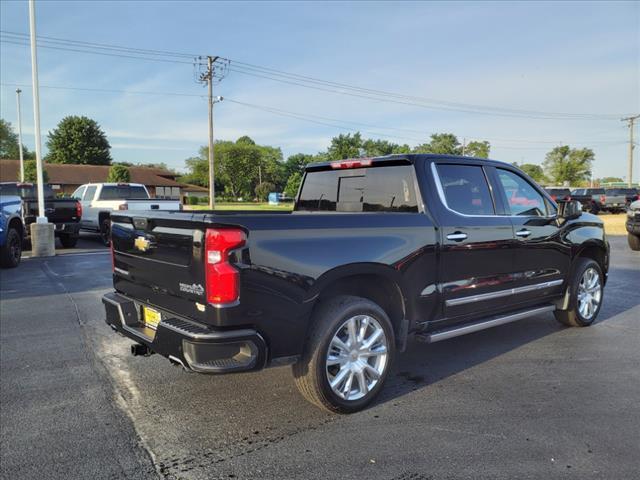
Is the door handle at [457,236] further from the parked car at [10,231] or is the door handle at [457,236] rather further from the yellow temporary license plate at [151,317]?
the parked car at [10,231]

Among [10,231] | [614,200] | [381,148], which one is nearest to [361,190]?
[10,231]

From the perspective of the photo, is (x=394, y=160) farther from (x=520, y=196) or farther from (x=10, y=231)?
(x=10, y=231)

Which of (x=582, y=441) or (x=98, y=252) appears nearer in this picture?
(x=582, y=441)

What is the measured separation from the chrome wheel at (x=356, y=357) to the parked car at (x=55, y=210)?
12623 mm

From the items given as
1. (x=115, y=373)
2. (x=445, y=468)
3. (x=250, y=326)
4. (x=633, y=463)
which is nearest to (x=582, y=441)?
(x=633, y=463)

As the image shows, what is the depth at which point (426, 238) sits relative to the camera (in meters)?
3.88

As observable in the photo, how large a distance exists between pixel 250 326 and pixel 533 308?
332 centimetres

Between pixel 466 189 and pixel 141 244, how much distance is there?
2.82 metres

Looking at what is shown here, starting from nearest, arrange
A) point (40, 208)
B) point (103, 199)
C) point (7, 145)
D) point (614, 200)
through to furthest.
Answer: point (40, 208) → point (103, 199) → point (614, 200) → point (7, 145)

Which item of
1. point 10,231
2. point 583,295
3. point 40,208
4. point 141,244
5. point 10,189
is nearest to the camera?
point 141,244

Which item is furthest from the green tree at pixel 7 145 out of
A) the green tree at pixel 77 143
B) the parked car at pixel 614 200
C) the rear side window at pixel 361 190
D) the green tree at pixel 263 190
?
the rear side window at pixel 361 190

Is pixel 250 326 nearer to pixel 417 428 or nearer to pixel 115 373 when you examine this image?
pixel 417 428

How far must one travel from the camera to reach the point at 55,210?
1372cm

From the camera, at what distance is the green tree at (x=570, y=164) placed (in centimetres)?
7931
